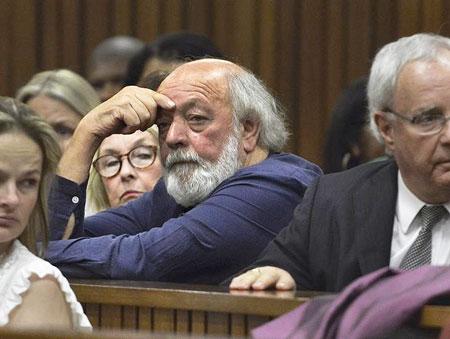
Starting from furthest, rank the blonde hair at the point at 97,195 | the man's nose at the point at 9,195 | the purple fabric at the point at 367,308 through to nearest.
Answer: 1. the blonde hair at the point at 97,195
2. the man's nose at the point at 9,195
3. the purple fabric at the point at 367,308

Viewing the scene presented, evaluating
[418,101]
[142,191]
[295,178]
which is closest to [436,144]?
[418,101]

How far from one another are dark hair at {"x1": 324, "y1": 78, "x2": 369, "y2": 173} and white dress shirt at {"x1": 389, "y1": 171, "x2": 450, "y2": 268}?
62.1 inches

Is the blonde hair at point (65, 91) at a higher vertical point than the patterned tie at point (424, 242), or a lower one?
lower

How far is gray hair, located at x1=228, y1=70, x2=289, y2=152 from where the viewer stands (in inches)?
143

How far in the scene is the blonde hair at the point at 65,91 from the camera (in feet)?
15.7

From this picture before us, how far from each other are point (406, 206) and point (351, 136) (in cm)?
165

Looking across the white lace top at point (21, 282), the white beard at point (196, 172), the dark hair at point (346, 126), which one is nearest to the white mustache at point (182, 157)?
the white beard at point (196, 172)

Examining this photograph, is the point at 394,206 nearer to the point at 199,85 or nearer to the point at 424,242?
the point at 424,242

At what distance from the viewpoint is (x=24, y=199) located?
2803mm

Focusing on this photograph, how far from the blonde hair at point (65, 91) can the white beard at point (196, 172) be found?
47.3 inches

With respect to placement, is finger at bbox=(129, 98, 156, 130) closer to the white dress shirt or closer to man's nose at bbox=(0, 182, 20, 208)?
the white dress shirt

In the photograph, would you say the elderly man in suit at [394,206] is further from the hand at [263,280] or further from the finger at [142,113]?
the finger at [142,113]

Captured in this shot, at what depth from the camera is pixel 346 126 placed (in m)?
4.79

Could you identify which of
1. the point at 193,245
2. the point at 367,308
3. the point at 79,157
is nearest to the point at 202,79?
the point at 79,157
